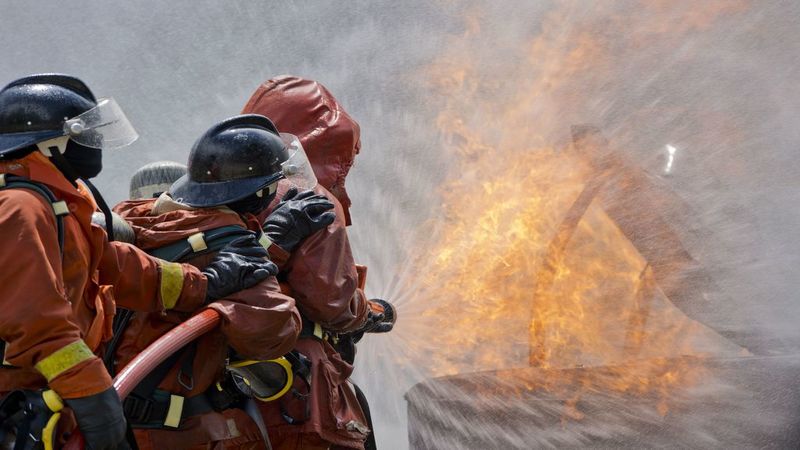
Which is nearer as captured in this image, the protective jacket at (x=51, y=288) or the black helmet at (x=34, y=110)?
the protective jacket at (x=51, y=288)

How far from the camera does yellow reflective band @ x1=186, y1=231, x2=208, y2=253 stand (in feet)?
12.9

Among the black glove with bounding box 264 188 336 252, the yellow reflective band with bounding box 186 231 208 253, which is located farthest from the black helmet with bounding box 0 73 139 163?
the black glove with bounding box 264 188 336 252

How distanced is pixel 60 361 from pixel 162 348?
65cm

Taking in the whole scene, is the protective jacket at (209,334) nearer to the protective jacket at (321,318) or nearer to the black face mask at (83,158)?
the protective jacket at (321,318)

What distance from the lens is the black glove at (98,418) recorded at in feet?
9.55

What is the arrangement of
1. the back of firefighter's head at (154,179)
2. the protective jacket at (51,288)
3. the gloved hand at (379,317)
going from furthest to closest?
the back of firefighter's head at (154,179), the gloved hand at (379,317), the protective jacket at (51,288)

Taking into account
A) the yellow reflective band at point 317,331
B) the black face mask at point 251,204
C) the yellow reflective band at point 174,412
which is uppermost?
the black face mask at point 251,204

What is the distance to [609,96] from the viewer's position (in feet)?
26.0

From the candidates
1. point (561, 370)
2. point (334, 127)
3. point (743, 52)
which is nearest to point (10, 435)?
point (334, 127)

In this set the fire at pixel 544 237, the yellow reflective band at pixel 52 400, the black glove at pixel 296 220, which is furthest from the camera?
the fire at pixel 544 237

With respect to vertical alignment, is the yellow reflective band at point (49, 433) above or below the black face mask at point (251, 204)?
below

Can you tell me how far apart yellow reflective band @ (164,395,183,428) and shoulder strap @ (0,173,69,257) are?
3.46 ft

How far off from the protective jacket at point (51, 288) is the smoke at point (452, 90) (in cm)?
383

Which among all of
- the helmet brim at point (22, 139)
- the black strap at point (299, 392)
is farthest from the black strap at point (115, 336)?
the helmet brim at point (22, 139)
